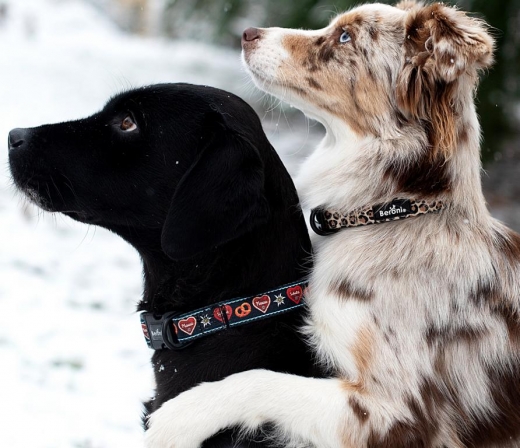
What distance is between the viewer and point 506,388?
8.43 feet

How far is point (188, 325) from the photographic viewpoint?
103 inches

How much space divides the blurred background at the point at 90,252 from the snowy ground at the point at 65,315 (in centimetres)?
1

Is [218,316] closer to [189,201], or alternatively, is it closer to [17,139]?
[189,201]

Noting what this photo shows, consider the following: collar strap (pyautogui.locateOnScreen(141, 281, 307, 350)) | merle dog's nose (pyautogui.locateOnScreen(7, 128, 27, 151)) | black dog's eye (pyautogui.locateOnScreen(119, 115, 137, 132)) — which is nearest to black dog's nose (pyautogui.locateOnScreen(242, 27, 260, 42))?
black dog's eye (pyautogui.locateOnScreen(119, 115, 137, 132))


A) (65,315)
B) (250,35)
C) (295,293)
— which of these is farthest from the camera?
(65,315)

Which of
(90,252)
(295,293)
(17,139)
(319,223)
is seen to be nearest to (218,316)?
(295,293)

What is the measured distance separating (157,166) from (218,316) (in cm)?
59

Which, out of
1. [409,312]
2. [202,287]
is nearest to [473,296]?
[409,312]

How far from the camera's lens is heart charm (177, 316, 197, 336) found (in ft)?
8.52

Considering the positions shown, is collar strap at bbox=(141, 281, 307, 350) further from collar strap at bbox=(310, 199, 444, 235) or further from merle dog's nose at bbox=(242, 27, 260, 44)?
merle dog's nose at bbox=(242, 27, 260, 44)

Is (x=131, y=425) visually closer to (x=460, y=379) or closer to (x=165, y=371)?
(x=165, y=371)

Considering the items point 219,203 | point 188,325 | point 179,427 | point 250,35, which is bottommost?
point 179,427

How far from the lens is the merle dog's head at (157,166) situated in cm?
251

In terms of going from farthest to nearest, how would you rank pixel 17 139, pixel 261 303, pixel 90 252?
pixel 90 252 < pixel 17 139 < pixel 261 303
